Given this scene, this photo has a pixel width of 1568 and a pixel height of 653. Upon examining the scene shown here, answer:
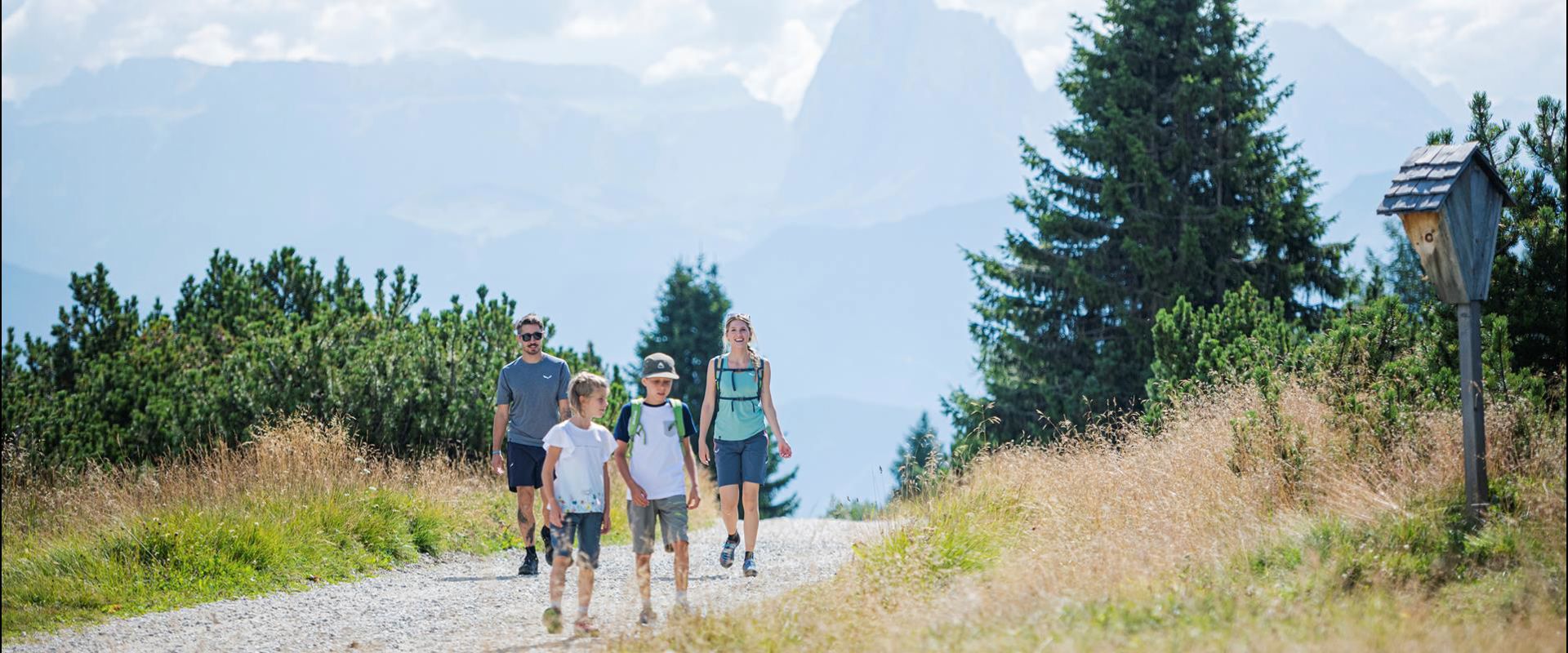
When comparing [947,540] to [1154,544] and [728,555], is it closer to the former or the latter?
[1154,544]

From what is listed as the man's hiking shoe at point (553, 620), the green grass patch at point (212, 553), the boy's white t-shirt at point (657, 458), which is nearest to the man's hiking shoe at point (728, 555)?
the boy's white t-shirt at point (657, 458)

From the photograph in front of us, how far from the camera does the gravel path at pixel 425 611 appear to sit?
6512mm

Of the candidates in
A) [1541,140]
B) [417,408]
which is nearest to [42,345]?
[417,408]

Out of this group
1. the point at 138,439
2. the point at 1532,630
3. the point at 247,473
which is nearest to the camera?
the point at 1532,630

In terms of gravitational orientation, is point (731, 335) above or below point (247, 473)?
above

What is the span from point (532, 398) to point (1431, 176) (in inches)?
231

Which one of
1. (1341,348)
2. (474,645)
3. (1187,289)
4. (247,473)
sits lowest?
(474,645)

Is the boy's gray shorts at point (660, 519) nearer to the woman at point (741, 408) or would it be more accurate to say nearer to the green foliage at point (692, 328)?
the woman at point (741, 408)

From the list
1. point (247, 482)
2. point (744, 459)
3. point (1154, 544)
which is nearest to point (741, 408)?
point (744, 459)

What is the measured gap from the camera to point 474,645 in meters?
6.30

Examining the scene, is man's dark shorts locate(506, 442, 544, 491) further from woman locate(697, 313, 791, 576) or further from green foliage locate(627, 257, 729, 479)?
green foliage locate(627, 257, 729, 479)

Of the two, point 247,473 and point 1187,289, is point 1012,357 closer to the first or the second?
point 1187,289

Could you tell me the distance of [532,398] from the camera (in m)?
8.54

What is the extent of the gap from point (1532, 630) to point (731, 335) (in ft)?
15.6
